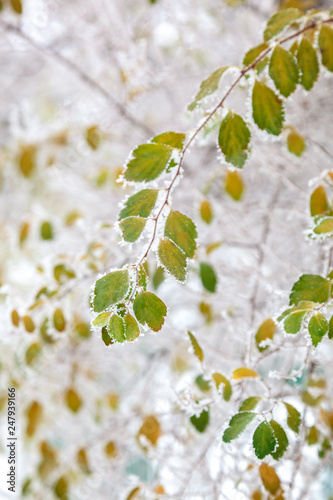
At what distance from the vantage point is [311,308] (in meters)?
0.42

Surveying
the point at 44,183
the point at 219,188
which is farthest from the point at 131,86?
the point at 44,183

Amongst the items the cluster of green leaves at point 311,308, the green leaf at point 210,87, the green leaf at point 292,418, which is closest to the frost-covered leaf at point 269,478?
the green leaf at point 292,418

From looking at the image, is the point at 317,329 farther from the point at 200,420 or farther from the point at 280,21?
the point at 280,21

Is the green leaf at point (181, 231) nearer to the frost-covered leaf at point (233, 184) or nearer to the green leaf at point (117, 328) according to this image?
the green leaf at point (117, 328)

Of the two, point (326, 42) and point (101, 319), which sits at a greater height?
A: point (326, 42)

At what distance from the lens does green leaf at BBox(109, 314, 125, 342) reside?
1.20 feet

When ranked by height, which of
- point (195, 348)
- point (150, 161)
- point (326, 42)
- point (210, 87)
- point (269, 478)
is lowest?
point (269, 478)

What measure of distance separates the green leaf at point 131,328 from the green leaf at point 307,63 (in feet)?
1.06

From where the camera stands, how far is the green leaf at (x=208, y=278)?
2.37 ft

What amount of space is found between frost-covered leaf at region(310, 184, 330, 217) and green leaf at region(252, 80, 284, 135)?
140 mm

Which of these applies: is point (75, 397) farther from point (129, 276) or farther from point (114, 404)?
point (129, 276)

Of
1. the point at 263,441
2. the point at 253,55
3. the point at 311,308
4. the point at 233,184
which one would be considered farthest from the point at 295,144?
the point at 263,441

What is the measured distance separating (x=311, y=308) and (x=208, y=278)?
1.02ft

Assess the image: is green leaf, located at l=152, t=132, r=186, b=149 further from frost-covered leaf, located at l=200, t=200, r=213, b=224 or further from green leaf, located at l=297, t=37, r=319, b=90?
frost-covered leaf, located at l=200, t=200, r=213, b=224
